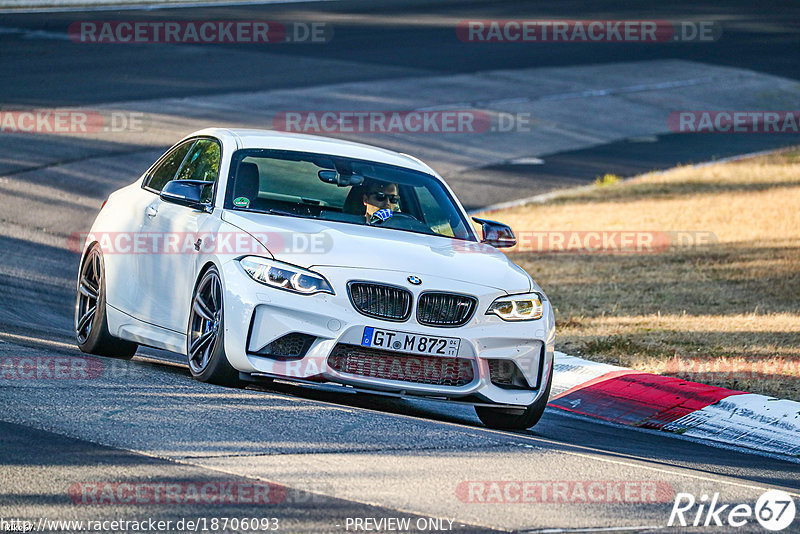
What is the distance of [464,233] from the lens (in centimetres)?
898

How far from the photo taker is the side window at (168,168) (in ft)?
31.3

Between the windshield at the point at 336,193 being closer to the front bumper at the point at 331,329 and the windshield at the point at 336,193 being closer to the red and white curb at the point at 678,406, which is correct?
the front bumper at the point at 331,329

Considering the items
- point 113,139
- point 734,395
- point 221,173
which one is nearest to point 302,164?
point 221,173

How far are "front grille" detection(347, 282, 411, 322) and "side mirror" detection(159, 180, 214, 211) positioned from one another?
1440 millimetres

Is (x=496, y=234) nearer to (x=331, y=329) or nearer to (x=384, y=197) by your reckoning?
(x=384, y=197)

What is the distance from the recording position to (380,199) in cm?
890

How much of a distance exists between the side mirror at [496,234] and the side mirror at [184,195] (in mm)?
1918

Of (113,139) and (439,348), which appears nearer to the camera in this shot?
(439,348)

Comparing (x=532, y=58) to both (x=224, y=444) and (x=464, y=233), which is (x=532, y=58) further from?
(x=224, y=444)

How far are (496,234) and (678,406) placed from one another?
5.83 feet

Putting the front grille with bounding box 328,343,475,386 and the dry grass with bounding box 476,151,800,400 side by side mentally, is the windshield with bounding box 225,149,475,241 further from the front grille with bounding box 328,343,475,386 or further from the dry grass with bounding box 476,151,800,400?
the dry grass with bounding box 476,151,800,400

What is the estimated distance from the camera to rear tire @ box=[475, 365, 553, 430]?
317 inches

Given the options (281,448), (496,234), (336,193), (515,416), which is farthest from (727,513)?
(336,193)

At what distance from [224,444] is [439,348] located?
1.66m
